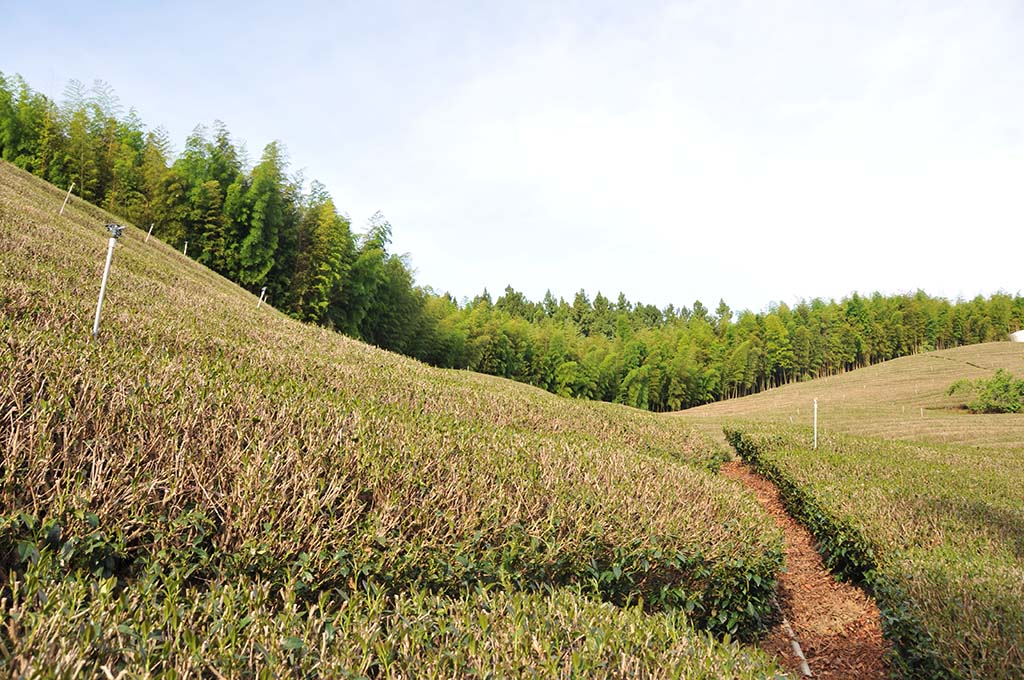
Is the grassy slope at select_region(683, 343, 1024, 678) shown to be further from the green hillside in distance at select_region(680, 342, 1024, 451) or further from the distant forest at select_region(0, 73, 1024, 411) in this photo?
the distant forest at select_region(0, 73, 1024, 411)

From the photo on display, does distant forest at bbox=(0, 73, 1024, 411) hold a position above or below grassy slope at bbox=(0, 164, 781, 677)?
above

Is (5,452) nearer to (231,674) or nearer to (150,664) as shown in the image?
(150,664)

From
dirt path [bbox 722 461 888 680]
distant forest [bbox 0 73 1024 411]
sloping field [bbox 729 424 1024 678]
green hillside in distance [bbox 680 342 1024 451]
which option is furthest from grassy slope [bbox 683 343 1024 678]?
distant forest [bbox 0 73 1024 411]

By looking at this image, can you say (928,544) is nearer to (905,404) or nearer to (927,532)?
(927,532)

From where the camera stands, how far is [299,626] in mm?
1939

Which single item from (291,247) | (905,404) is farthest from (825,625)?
(905,404)

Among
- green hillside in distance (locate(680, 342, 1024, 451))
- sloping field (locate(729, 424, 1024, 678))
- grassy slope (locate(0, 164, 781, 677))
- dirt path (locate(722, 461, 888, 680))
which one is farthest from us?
green hillside in distance (locate(680, 342, 1024, 451))

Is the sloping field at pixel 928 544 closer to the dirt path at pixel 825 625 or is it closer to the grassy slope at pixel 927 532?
the grassy slope at pixel 927 532

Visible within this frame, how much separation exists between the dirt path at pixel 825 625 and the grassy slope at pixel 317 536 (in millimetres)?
850

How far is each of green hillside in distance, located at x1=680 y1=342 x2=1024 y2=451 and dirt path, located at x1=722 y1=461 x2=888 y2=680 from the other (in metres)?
13.3

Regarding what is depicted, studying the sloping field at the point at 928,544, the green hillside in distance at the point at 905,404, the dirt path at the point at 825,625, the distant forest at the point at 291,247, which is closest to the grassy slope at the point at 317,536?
the dirt path at the point at 825,625

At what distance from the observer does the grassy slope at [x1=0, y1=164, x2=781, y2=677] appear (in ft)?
5.95

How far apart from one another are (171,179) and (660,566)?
29.1 metres

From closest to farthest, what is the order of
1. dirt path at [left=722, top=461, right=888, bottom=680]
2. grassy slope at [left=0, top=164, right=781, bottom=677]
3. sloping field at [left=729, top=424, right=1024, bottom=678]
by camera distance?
grassy slope at [left=0, top=164, right=781, bottom=677], sloping field at [left=729, top=424, right=1024, bottom=678], dirt path at [left=722, top=461, right=888, bottom=680]
